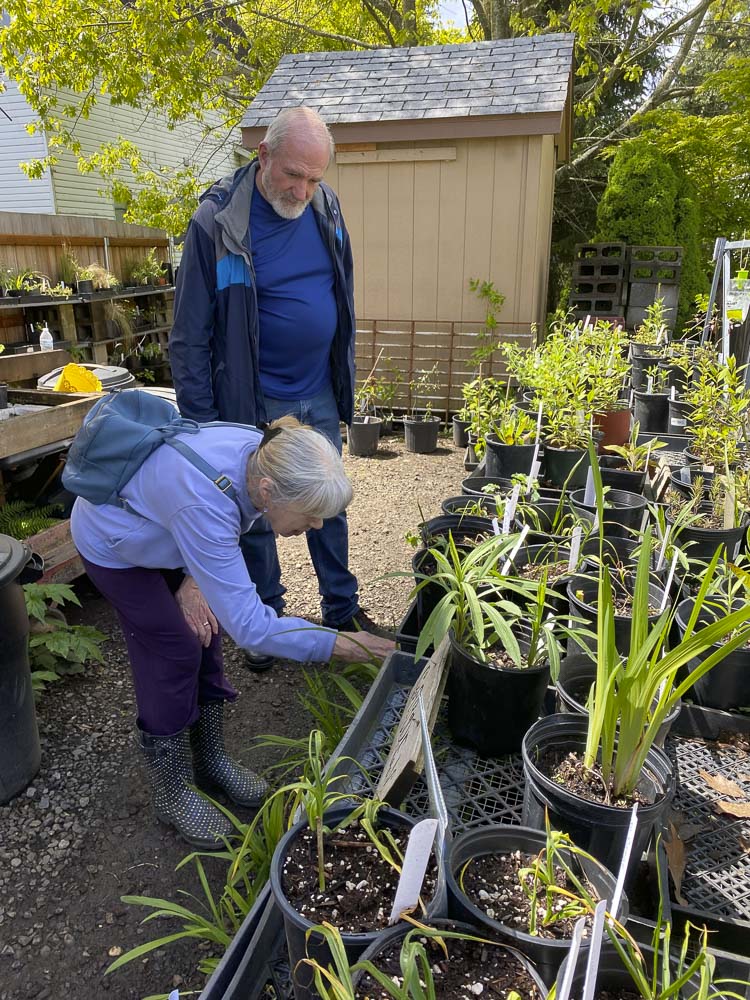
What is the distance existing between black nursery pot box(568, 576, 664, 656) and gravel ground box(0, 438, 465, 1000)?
1.21 m

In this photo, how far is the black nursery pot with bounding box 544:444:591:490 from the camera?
3.62 meters

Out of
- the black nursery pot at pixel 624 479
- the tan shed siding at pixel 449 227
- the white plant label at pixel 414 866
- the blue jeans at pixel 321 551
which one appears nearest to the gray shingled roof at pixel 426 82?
the tan shed siding at pixel 449 227

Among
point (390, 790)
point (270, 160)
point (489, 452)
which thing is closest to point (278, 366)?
point (270, 160)

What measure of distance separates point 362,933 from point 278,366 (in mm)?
2252

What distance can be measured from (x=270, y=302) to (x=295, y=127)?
0.65 m

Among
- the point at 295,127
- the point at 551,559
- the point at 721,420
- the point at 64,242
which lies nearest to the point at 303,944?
the point at 551,559

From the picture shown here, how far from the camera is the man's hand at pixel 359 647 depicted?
1809mm

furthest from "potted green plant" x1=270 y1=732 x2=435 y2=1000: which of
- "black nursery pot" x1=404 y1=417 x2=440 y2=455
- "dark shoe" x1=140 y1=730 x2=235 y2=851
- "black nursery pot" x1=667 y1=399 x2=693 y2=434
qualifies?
"black nursery pot" x1=404 y1=417 x2=440 y2=455

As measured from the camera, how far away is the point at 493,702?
1.72m

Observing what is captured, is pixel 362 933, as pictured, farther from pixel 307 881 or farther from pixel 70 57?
pixel 70 57

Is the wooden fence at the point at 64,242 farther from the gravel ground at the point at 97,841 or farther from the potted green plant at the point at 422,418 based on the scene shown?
the gravel ground at the point at 97,841

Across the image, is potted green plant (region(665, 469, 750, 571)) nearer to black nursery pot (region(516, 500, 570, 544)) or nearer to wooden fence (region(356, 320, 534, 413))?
black nursery pot (region(516, 500, 570, 544))

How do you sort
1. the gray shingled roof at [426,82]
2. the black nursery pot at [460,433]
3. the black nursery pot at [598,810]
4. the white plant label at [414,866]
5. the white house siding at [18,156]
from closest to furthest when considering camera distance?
the white plant label at [414,866] → the black nursery pot at [598,810] → the gray shingled roof at [426,82] → the black nursery pot at [460,433] → the white house siding at [18,156]

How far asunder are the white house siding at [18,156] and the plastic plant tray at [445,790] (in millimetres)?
12851
